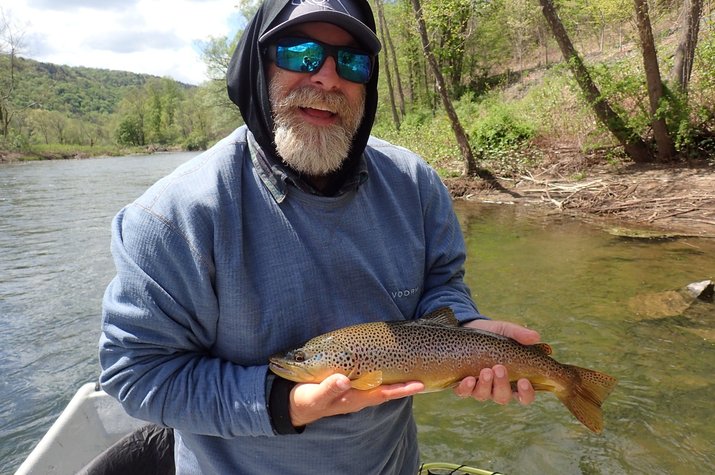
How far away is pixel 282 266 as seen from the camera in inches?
64.8

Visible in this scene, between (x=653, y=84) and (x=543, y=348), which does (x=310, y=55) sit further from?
(x=653, y=84)

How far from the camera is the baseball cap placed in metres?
1.70

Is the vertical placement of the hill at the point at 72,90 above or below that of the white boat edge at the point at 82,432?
Result: above

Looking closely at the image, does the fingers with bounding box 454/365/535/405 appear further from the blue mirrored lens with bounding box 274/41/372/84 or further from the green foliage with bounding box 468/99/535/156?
the green foliage with bounding box 468/99/535/156

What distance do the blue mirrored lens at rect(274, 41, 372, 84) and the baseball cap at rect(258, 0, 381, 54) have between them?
61mm

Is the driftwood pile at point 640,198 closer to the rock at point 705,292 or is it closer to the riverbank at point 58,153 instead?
the rock at point 705,292

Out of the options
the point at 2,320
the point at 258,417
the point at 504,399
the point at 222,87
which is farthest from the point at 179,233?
the point at 222,87

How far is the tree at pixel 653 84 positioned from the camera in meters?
11.4

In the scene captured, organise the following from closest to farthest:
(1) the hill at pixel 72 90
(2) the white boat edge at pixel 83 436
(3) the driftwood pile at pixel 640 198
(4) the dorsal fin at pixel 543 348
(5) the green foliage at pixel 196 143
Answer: (4) the dorsal fin at pixel 543 348
(2) the white boat edge at pixel 83 436
(3) the driftwood pile at pixel 640 198
(5) the green foliage at pixel 196 143
(1) the hill at pixel 72 90

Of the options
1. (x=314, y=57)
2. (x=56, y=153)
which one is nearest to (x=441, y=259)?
(x=314, y=57)

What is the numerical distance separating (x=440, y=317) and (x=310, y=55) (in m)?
1.15

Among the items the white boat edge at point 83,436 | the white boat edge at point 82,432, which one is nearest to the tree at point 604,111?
the white boat edge at point 83,436

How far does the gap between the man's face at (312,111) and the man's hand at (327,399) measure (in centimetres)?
77

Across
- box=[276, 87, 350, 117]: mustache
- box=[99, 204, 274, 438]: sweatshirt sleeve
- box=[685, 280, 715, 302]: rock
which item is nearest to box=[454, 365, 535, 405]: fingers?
box=[99, 204, 274, 438]: sweatshirt sleeve
